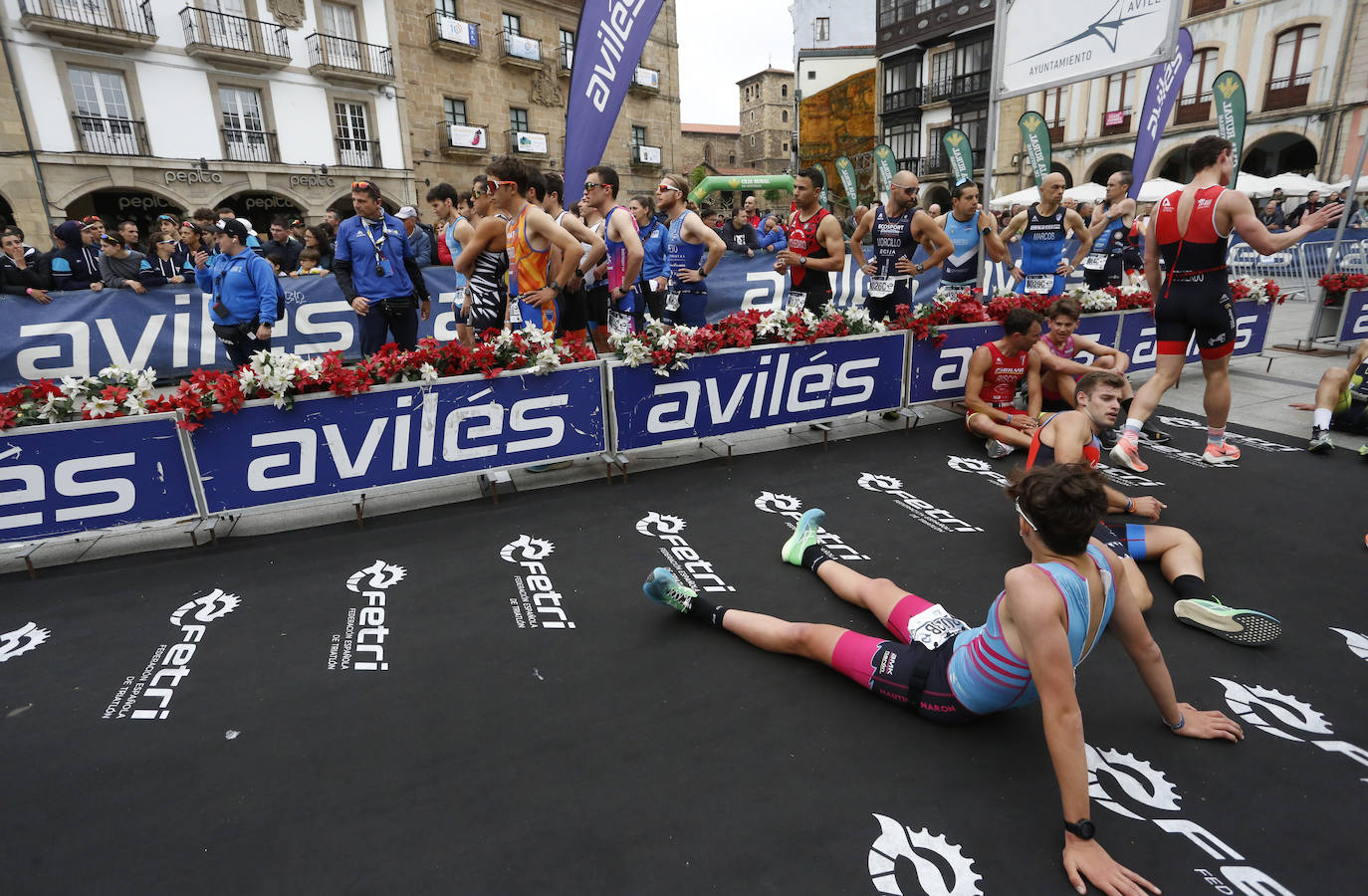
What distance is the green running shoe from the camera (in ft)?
12.1

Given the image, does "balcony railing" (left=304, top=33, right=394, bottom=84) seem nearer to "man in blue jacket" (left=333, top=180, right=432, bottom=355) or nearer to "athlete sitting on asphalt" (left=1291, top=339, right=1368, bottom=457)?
"man in blue jacket" (left=333, top=180, right=432, bottom=355)

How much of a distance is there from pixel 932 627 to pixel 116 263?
9986 millimetres

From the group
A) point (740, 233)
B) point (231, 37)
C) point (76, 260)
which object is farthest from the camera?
point (231, 37)

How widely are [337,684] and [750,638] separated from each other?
173 centimetres

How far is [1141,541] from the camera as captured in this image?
11.9ft

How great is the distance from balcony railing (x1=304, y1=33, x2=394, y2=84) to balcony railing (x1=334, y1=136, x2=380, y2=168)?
6.04 feet

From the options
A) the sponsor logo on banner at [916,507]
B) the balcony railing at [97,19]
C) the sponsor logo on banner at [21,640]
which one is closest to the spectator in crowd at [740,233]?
the sponsor logo on banner at [916,507]

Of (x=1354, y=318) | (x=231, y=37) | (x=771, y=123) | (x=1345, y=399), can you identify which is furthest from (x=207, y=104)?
(x=771, y=123)

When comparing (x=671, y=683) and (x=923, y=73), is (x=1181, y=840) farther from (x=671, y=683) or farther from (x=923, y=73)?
(x=923, y=73)

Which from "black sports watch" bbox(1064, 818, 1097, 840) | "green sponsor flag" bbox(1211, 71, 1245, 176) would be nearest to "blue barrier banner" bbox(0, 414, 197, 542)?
"black sports watch" bbox(1064, 818, 1097, 840)

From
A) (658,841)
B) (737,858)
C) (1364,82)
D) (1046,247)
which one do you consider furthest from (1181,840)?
(1364,82)

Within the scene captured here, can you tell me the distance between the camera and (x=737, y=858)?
203 cm

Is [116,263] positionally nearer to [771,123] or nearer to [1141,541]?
[1141,541]

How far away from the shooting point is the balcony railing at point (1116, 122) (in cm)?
2902
